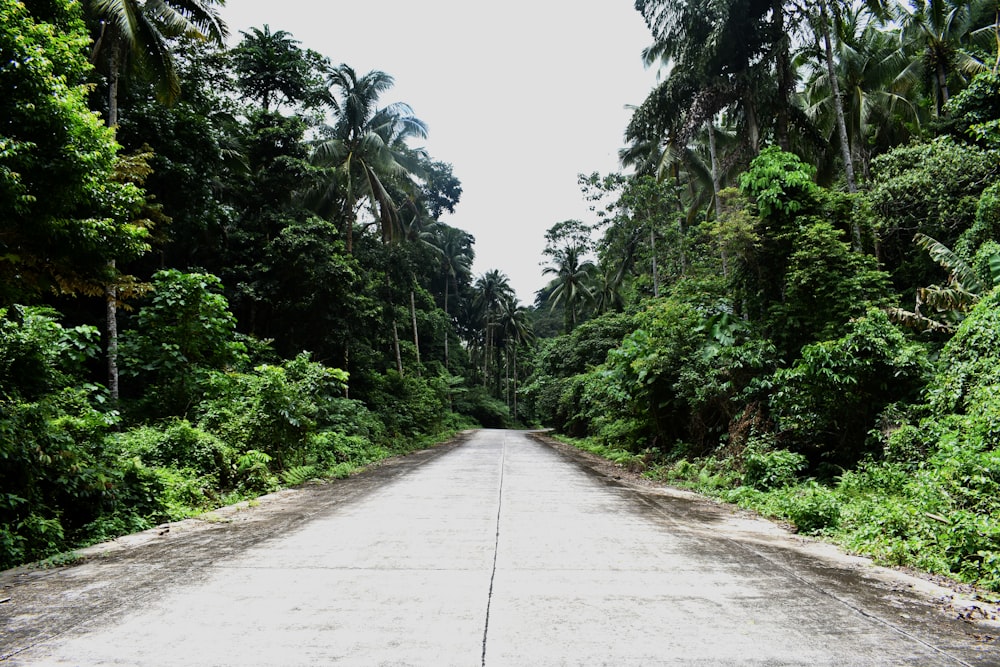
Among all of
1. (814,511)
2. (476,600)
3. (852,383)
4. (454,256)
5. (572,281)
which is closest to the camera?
(476,600)

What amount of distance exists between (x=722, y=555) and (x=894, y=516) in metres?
1.82

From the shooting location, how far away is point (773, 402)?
934 cm

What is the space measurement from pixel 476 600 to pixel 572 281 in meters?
39.0

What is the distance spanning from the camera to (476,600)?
3559 millimetres

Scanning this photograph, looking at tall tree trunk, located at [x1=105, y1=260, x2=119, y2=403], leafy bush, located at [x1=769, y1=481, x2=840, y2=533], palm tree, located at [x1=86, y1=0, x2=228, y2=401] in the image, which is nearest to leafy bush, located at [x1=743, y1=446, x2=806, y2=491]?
leafy bush, located at [x1=769, y1=481, x2=840, y2=533]

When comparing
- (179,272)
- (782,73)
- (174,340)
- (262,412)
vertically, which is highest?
(782,73)

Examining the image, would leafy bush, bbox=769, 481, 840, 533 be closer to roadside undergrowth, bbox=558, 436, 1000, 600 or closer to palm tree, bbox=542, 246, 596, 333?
roadside undergrowth, bbox=558, 436, 1000, 600

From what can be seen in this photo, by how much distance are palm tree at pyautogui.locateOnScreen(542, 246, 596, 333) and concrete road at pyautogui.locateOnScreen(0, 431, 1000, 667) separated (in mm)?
35897

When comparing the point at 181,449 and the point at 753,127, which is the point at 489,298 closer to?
the point at 753,127

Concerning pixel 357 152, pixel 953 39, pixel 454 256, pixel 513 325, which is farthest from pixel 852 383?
pixel 513 325

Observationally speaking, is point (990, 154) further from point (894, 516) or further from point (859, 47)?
point (859, 47)

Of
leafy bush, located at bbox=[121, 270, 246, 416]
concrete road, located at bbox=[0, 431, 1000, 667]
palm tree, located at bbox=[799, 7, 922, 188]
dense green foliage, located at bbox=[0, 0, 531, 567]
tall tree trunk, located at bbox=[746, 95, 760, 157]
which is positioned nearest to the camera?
concrete road, located at bbox=[0, 431, 1000, 667]

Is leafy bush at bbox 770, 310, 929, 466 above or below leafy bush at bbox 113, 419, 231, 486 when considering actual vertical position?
above

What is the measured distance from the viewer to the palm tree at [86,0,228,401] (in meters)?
11.7
